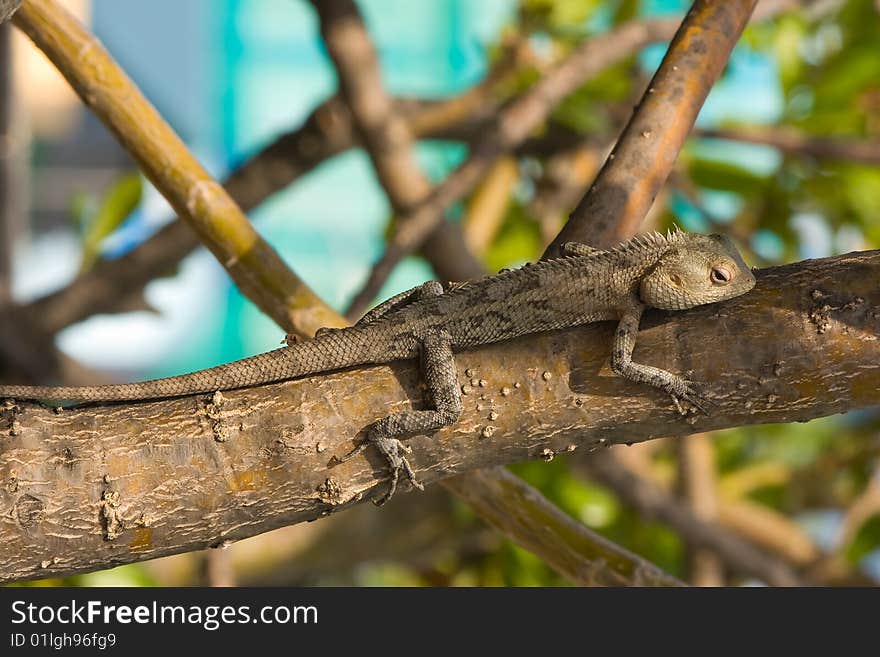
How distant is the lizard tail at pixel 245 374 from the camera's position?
6.89 ft

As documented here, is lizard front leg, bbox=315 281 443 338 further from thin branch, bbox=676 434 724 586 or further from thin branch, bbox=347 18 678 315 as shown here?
thin branch, bbox=676 434 724 586

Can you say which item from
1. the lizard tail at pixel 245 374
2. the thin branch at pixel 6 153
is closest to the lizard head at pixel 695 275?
the lizard tail at pixel 245 374

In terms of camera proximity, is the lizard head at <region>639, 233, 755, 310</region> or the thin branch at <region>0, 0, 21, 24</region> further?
the lizard head at <region>639, 233, 755, 310</region>

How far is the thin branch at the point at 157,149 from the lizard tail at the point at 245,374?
30cm

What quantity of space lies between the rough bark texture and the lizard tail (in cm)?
10

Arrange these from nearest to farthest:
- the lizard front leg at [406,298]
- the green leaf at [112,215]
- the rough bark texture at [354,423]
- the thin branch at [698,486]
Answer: the rough bark texture at [354,423] < the lizard front leg at [406,298] < the green leaf at [112,215] < the thin branch at [698,486]

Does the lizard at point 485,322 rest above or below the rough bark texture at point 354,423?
above

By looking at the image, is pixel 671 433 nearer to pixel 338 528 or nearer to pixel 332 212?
pixel 338 528

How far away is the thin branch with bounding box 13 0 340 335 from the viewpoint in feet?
8.34

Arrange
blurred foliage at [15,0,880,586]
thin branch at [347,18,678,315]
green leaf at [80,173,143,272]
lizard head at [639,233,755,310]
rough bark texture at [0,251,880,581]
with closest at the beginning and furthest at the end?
rough bark texture at [0,251,880,581], lizard head at [639,233,755,310], thin branch at [347,18,678,315], green leaf at [80,173,143,272], blurred foliage at [15,0,880,586]

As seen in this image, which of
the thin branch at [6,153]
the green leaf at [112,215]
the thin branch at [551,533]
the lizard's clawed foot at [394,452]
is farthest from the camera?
the green leaf at [112,215]

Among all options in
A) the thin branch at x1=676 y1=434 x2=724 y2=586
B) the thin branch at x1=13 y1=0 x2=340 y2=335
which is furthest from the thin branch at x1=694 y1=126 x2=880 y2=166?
the thin branch at x1=13 y1=0 x2=340 y2=335

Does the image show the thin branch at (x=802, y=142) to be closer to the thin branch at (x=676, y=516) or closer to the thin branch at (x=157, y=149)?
the thin branch at (x=676, y=516)
